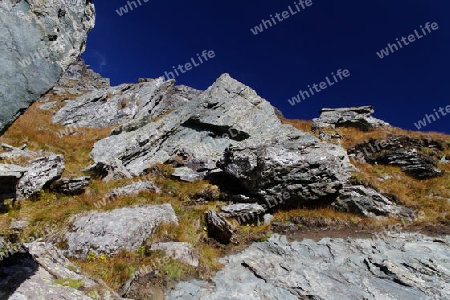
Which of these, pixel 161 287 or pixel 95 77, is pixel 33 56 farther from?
pixel 95 77

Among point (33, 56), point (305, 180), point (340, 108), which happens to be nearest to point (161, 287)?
point (33, 56)

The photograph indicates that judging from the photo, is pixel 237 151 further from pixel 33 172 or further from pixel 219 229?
pixel 33 172

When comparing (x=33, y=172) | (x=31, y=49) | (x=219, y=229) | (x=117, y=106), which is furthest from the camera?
(x=117, y=106)

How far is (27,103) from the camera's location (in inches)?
186

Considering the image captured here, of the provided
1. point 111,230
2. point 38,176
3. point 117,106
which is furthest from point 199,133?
point 117,106

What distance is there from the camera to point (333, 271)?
1011cm

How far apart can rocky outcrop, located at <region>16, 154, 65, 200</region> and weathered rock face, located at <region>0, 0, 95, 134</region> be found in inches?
406

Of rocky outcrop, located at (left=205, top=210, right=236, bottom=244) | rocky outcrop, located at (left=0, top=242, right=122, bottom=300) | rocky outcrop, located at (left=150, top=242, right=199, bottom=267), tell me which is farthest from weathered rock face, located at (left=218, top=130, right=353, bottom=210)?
rocky outcrop, located at (left=0, top=242, right=122, bottom=300)

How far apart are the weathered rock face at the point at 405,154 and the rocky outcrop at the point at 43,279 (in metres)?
23.5

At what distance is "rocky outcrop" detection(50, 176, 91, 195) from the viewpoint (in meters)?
14.4

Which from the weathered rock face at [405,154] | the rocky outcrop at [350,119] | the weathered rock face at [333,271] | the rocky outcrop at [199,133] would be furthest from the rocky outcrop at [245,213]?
the rocky outcrop at [350,119]

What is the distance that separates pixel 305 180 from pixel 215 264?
25.4 feet

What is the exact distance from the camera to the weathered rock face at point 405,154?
21.5 metres

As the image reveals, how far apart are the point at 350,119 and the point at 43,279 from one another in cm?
3417
